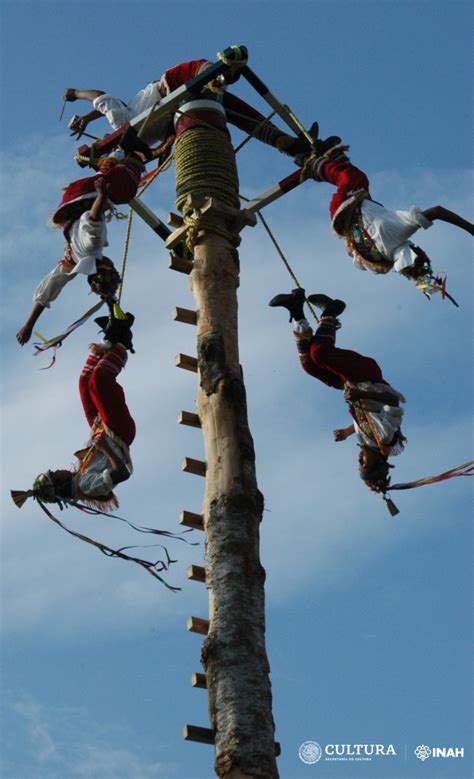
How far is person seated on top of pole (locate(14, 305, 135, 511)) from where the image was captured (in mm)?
7660

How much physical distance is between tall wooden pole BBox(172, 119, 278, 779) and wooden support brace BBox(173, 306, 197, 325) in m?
0.10

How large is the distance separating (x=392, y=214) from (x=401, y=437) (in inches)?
56.2

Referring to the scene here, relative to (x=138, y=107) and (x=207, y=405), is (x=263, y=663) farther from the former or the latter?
(x=138, y=107)

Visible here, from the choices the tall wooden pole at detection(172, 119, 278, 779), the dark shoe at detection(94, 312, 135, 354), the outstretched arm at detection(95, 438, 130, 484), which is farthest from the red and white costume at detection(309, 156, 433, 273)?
the outstretched arm at detection(95, 438, 130, 484)

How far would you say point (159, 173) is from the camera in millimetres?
9180

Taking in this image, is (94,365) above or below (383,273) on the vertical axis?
below

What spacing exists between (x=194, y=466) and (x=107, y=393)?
3.51ft

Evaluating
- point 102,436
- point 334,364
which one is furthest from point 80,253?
point 334,364

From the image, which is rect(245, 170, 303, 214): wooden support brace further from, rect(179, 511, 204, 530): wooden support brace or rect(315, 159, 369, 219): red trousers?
rect(179, 511, 204, 530): wooden support brace

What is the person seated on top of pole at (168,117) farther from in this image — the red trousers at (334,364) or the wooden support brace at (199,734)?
the wooden support brace at (199,734)

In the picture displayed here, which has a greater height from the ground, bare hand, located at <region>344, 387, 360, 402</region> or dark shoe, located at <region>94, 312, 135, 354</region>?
dark shoe, located at <region>94, 312, 135, 354</region>

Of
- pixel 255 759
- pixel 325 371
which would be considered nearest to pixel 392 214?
pixel 325 371

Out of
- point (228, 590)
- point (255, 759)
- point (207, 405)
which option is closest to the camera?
point (255, 759)

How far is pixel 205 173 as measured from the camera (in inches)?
326
